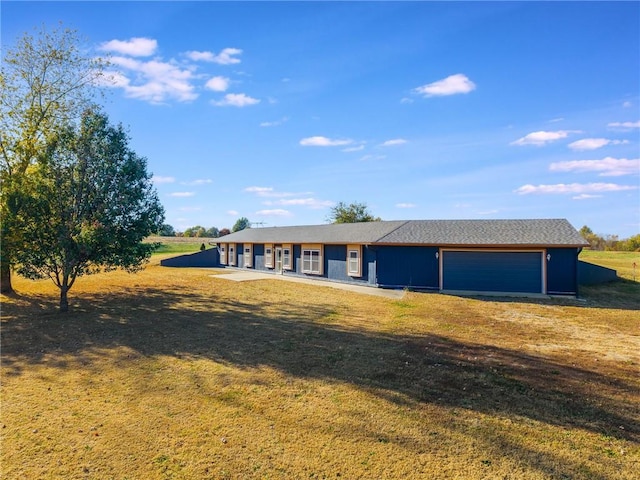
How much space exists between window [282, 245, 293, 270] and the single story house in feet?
6.34

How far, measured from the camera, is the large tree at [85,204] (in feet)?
37.2

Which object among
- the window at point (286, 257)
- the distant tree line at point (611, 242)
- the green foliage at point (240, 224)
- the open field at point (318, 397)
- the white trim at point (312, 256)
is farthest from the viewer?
the green foliage at point (240, 224)

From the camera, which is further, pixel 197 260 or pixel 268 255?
pixel 197 260

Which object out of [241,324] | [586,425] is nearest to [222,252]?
[241,324]

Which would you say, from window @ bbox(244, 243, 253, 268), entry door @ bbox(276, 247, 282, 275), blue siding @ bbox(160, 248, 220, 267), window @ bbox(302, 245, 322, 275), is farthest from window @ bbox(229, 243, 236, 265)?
window @ bbox(302, 245, 322, 275)

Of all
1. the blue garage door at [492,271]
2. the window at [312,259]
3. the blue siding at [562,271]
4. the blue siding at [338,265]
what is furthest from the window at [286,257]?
the blue siding at [562,271]

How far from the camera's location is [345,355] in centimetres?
804

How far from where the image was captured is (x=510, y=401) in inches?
223

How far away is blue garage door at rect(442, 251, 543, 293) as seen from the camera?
1703 centimetres

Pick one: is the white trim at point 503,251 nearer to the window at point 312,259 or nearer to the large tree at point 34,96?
the window at point 312,259

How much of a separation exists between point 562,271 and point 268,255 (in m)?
18.7

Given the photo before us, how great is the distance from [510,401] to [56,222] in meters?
13.2

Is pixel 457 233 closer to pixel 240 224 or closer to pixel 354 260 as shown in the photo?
pixel 354 260

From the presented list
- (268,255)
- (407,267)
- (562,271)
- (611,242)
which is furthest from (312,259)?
(611,242)
